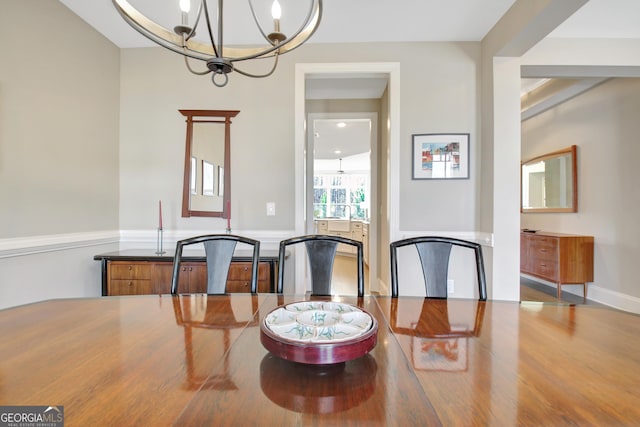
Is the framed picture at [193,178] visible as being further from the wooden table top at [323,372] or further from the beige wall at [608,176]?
the beige wall at [608,176]

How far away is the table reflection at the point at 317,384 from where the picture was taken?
61 centimetres

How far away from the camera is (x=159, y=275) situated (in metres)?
2.30

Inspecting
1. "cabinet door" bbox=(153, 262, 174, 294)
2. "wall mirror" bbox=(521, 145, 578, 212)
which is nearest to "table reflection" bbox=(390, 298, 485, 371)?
"cabinet door" bbox=(153, 262, 174, 294)

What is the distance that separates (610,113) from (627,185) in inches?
33.8

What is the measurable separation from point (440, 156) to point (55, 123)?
3068 millimetres

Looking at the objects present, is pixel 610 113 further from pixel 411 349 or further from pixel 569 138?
pixel 411 349

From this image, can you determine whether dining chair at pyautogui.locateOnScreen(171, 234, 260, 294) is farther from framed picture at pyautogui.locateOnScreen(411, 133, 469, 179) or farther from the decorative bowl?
framed picture at pyautogui.locateOnScreen(411, 133, 469, 179)

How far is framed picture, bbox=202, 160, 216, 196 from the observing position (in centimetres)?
278

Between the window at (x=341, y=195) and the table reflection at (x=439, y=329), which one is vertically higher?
the window at (x=341, y=195)

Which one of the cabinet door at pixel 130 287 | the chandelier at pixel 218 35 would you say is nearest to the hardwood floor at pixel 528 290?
the cabinet door at pixel 130 287

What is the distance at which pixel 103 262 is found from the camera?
7.57 feet

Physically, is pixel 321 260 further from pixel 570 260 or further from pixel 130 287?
pixel 570 260

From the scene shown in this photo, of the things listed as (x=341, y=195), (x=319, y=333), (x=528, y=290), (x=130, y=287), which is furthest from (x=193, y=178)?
(x=341, y=195)

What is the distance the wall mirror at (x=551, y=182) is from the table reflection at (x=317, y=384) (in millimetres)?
4413
